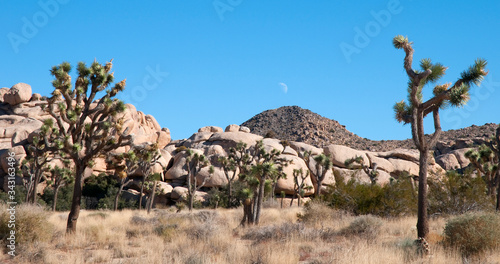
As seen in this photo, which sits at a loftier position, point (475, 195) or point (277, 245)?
point (475, 195)

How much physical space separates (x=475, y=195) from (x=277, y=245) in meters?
13.6

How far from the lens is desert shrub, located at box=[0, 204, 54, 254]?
11984 mm

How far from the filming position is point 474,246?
35.4 feet

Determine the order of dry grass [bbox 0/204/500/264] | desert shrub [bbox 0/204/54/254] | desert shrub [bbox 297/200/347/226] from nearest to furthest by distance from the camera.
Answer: dry grass [bbox 0/204/500/264] < desert shrub [bbox 0/204/54/254] < desert shrub [bbox 297/200/347/226]

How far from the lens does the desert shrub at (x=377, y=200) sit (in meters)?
21.3

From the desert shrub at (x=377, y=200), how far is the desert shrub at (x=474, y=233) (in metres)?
9.76

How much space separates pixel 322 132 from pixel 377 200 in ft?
184

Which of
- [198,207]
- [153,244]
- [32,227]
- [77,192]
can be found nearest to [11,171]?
[77,192]

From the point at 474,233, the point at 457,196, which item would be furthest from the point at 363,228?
the point at 457,196

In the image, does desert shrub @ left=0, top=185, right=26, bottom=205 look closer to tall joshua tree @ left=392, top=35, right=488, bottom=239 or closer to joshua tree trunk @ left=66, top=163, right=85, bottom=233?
joshua tree trunk @ left=66, top=163, right=85, bottom=233

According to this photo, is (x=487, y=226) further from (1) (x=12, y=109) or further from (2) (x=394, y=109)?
(1) (x=12, y=109)

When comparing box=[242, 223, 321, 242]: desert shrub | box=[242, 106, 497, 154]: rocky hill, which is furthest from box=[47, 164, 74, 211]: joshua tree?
box=[242, 106, 497, 154]: rocky hill

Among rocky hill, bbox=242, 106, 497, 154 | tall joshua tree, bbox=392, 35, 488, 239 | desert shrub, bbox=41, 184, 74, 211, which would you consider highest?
rocky hill, bbox=242, 106, 497, 154

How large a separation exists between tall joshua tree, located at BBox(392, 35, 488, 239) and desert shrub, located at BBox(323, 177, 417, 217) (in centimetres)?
848
